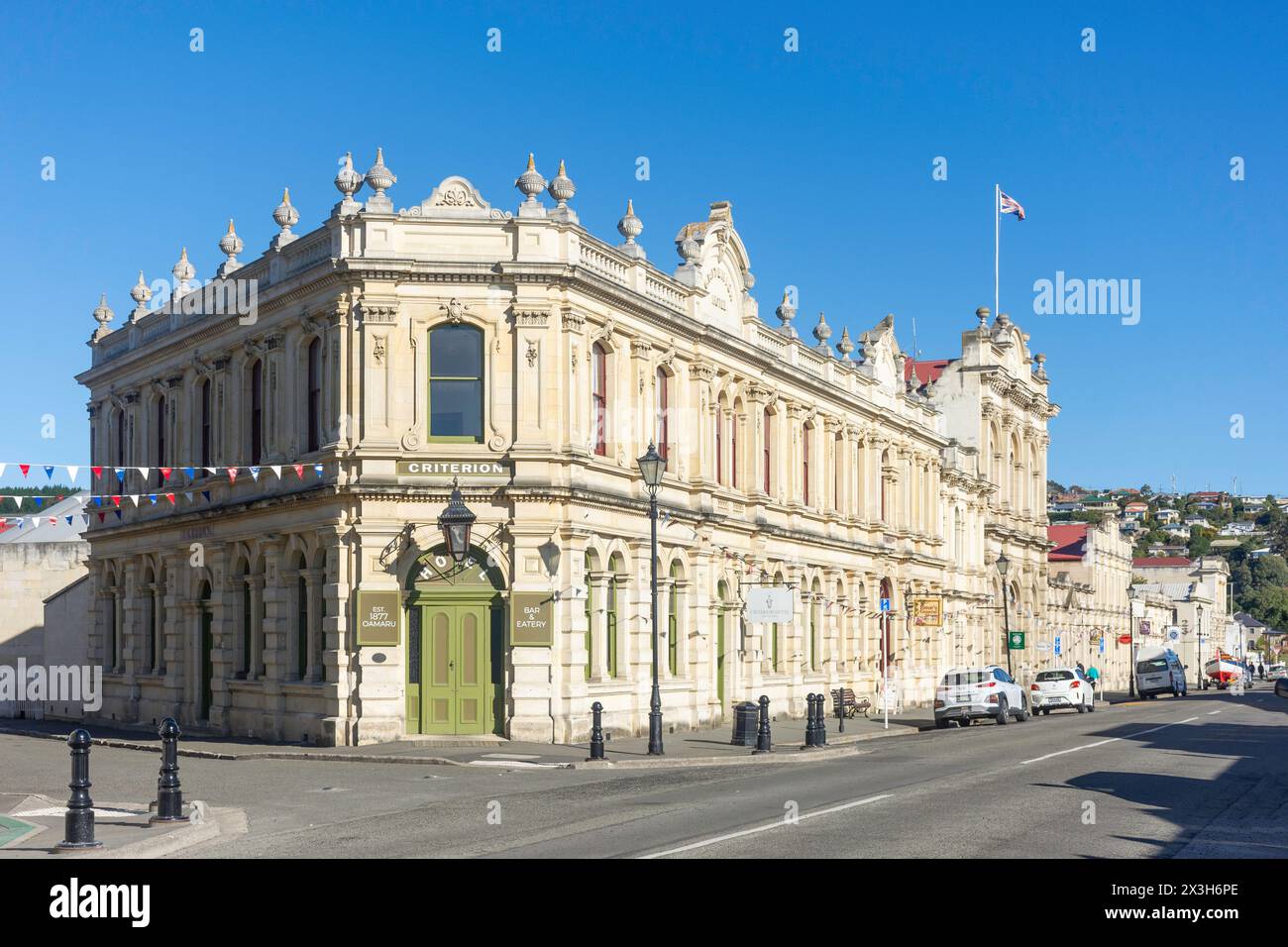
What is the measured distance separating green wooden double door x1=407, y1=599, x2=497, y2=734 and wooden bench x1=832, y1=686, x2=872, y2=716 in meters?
12.0

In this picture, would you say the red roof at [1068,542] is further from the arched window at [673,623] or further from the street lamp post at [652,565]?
the street lamp post at [652,565]

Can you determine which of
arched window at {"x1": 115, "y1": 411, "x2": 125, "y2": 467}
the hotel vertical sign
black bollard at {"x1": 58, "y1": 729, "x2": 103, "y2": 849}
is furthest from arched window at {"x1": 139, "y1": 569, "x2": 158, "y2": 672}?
black bollard at {"x1": 58, "y1": 729, "x2": 103, "y2": 849}

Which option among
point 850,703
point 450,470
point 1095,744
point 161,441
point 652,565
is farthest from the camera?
point 850,703

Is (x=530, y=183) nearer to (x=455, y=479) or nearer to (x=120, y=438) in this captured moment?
(x=455, y=479)

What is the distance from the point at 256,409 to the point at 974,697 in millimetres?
20253

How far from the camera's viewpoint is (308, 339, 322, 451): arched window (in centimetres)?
3179

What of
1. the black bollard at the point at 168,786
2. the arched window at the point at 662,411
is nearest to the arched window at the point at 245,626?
the arched window at the point at 662,411

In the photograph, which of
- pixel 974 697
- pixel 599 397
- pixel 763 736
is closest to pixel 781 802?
pixel 763 736

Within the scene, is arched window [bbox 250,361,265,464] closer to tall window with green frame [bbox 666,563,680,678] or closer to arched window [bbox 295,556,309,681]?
arched window [bbox 295,556,309,681]

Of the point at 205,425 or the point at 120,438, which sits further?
the point at 120,438

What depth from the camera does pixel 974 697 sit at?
1587 inches

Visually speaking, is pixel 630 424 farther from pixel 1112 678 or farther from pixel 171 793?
pixel 1112 678

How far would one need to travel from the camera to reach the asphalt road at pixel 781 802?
14297 mm
